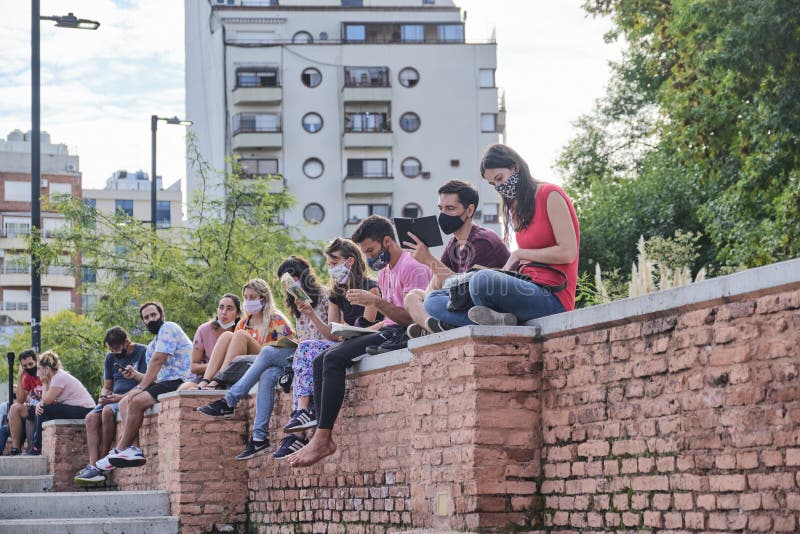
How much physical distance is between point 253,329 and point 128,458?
2.47m

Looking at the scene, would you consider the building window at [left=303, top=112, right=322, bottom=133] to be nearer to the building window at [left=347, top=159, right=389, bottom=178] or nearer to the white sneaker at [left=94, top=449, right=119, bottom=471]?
the building window at [left=347, top=159, right=389, bottom=178]

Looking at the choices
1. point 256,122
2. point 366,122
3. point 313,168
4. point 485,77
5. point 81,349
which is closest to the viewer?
point 81,349

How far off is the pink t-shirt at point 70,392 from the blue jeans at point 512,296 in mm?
11150

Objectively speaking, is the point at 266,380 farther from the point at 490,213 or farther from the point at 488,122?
the point at 488,122

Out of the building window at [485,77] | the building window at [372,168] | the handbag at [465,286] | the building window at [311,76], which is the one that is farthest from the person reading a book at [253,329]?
the building window at [485,77]

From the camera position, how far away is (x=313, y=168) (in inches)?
2945

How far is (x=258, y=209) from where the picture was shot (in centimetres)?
2634

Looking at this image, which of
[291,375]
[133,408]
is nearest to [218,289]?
[133,408]

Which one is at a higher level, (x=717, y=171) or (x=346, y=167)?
→ (x=346, y=167)

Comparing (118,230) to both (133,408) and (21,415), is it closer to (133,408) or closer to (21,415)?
(21,415)

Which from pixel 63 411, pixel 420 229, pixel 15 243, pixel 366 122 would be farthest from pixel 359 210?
pixel 420 229

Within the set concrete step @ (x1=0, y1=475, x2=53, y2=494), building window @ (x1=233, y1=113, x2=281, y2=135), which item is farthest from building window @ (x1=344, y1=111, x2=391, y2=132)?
concrete step @ (x1=0, y1=475, x2=53, y2=494)

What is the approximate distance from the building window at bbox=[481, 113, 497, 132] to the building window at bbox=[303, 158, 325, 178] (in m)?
9.04

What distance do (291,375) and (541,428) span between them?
14.5 ft
